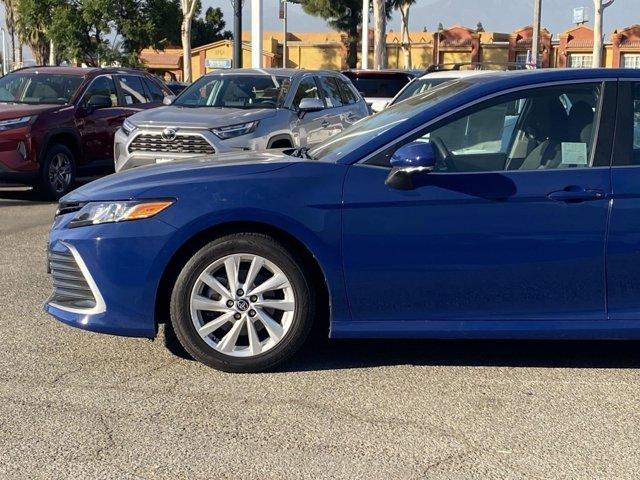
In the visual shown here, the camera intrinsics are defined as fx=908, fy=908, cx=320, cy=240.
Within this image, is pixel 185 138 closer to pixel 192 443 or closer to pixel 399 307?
pixel 399 307

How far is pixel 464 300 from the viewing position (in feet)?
16.1

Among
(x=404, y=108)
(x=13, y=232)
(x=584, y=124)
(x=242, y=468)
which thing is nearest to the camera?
(x=242, y=468)

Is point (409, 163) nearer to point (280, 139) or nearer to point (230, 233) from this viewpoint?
point (230, 233)

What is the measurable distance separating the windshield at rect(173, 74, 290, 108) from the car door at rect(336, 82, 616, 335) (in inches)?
271

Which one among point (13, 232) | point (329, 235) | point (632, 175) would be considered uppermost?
point (632, 175)

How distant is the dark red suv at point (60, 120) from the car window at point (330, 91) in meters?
2.99

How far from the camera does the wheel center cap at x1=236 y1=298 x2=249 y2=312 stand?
495 cm

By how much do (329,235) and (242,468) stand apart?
1442 millimetres

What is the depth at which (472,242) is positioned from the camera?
15.9ft

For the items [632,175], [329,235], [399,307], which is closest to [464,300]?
[399,307]

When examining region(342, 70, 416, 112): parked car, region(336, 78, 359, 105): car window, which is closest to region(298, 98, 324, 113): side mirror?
region(336, 78, 359, 105): car window

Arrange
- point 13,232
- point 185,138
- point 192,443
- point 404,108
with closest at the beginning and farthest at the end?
1. point 192,443
2. point 404,108
3. point 13,232
4. point 185,138

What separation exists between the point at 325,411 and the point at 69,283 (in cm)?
166

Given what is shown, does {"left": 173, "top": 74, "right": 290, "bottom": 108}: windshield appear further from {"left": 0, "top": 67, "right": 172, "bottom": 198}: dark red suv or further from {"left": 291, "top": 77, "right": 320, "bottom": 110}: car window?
{"left": 0, "top": 67, "right": 172, "bottom": 198}: dark red suv
